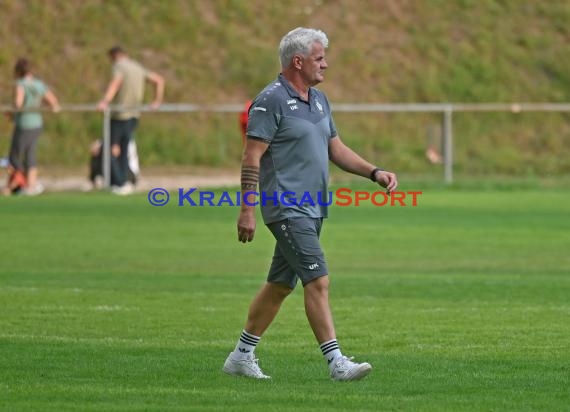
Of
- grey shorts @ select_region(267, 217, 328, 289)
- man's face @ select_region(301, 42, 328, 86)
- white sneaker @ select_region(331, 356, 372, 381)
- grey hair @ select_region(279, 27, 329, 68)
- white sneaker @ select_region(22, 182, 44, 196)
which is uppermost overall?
grey hair @ select_region(279, 27, 329, 68)

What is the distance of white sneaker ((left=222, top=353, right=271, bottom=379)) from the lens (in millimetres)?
9719

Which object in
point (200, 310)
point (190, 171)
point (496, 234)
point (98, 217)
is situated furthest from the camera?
point (190, 171)

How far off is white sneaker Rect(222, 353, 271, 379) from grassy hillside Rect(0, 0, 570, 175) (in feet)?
94.0

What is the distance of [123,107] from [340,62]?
1276 cm

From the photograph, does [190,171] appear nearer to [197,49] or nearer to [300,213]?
[197,49]

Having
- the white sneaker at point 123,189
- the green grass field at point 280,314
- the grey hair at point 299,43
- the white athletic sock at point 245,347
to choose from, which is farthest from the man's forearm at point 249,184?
the white sneaker at point 123,189

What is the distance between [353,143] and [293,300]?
993 inches

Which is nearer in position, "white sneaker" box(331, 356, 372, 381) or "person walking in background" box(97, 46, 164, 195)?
"white sneaker" box(331, 356, 372, 381)

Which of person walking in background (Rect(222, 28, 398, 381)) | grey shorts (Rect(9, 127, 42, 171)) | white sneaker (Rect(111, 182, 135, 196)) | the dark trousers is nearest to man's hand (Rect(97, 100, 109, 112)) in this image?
the dark trousers

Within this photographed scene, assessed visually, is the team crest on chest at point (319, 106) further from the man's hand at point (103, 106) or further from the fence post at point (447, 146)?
the fence post at point (447, 146)

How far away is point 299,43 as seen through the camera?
31.8 feet

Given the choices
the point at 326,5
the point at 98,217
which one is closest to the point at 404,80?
the point at 326,5

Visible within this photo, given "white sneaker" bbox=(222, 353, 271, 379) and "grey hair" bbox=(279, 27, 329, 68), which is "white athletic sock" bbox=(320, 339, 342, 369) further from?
"grey hair" bbox=(279, 27, 329, 68)

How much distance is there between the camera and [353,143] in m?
39.8
